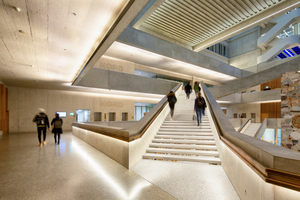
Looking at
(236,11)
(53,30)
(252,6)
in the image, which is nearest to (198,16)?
(236,11)

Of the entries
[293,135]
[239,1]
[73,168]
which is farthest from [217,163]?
[239,1]

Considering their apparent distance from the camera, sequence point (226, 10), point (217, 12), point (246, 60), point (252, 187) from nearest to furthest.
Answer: point (252, 187) < point (226, 10) < point (217, 12) < point (246, 60)

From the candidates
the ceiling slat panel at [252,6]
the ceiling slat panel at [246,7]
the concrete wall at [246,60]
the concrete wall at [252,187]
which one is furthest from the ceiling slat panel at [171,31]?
the concrete wall at [252,187]

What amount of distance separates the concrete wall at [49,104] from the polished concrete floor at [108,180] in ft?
33.8

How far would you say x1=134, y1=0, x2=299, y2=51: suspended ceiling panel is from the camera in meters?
11.9

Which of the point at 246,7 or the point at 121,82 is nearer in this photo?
the point at 246,7

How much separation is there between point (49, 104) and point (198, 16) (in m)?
14.3

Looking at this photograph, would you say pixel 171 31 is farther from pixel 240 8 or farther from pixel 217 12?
pixel 240 8

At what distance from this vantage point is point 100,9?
153 inches

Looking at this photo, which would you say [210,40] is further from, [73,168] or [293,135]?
[73,168]

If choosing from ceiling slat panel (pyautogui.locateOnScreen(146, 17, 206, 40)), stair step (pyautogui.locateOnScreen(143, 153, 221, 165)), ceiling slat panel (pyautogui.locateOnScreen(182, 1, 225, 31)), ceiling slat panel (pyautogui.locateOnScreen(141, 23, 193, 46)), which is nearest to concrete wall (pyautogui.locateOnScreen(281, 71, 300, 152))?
stair step (pyautogui.locateOnScreen(143, 153, 221, 165))

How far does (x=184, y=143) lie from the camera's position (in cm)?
576

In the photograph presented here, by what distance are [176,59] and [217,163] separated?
12.8 metres

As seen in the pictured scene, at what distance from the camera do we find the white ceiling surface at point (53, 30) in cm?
369
